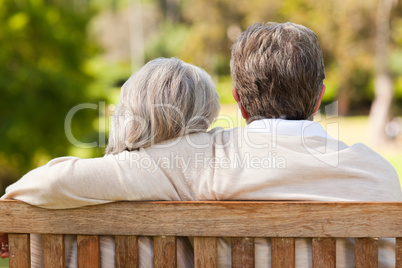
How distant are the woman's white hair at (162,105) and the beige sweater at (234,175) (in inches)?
2.0

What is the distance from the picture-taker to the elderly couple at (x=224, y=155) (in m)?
1.71

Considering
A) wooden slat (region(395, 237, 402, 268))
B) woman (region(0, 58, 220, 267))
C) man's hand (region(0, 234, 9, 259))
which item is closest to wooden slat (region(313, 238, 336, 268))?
wooden slat (region(395, 237, 402, 268))

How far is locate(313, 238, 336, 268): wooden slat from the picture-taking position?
5.40ft

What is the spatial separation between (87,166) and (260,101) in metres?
0.62

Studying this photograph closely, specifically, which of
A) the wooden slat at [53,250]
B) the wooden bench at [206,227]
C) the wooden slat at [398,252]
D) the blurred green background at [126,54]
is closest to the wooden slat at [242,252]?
the wooden bench at [206,227]

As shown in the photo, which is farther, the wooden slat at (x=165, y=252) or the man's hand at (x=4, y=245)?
the man's hand at (x=4, y=245)

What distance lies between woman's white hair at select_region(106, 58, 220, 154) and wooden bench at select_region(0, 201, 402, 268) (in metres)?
0.24

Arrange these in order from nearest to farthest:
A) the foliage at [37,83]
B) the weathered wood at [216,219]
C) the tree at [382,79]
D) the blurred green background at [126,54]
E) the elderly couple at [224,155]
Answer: the weathered wood at [216,219]
the elderly couple at [224,155]
the foliage at [37,83]
the blurred green background at [126,54]
the tree at [382,79]

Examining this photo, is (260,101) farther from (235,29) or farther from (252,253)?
(235,29)

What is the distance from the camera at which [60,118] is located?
12656 mm

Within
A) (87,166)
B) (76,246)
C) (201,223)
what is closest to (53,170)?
(87,166)

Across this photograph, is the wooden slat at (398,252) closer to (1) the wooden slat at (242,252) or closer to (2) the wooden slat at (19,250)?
(1) the wooden slat at (242,252)

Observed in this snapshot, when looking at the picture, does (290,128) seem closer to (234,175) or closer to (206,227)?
(234,175)

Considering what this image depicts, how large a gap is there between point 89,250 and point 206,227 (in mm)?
397
